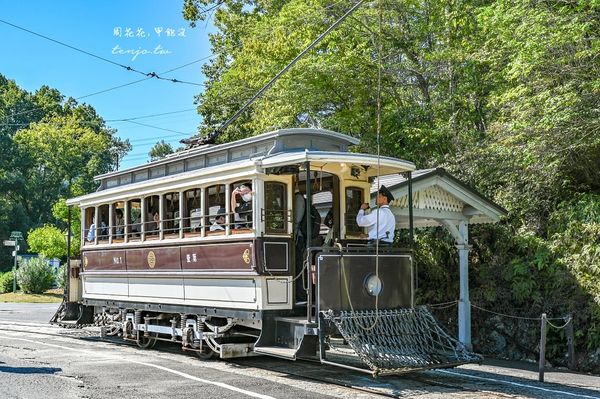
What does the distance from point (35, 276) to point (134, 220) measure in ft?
79.9

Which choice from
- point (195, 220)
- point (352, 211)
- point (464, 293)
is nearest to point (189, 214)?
point (195, 220)

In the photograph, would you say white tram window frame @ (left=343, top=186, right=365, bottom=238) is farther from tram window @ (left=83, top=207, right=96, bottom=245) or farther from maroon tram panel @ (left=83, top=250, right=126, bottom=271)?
tram window @ (left=83, top=207, right=96, bottom=245)

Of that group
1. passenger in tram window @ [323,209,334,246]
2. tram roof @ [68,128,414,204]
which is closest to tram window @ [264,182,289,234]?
tram roof @ [68,128,414,204]

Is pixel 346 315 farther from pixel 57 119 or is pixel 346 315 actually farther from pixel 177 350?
pixel 57 119

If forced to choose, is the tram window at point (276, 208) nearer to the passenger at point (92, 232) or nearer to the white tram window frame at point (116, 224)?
the white tram window frame at point (116, 224)

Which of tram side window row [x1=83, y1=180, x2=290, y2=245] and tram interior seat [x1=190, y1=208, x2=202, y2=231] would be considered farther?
tram interior seat [x1=190, y1=208, x2=202, y2=231]

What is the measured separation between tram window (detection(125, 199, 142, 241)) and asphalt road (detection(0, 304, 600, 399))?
7.26 feet

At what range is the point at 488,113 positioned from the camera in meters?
19.0

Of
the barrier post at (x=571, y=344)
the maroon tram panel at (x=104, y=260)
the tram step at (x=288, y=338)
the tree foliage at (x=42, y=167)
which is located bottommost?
the barrier post at (x=571, y=344)

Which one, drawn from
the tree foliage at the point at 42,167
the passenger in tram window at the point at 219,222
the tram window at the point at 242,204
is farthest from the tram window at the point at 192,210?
the tree foliage at the point at 42,167

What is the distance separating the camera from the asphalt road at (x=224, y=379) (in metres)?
8.71

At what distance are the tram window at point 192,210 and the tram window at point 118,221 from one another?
246cm

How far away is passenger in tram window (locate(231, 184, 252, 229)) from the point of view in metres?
10.7

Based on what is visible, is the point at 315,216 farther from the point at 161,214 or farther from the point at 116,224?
the point at 116,224
